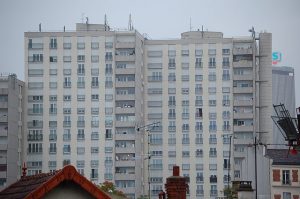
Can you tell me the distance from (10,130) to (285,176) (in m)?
74.1

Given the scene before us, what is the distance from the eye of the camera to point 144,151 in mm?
179250

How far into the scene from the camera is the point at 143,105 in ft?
594

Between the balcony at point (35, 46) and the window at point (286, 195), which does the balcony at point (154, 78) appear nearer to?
the balcony at point (35, 46)

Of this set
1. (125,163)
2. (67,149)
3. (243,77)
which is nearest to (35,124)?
(67,149)

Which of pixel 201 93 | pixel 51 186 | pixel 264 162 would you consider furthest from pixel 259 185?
pixel 201 93

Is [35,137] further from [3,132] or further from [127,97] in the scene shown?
[127,97]

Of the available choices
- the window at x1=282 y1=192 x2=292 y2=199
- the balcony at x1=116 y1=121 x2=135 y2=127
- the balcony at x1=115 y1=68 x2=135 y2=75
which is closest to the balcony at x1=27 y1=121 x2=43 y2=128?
the balcony at x1=116 y1=121 x2=135 y2=127

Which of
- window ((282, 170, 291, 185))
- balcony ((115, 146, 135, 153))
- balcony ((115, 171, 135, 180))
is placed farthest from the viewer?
balcony ((115, 146, 135, 153))

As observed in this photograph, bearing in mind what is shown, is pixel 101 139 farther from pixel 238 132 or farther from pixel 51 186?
pixel 51 186

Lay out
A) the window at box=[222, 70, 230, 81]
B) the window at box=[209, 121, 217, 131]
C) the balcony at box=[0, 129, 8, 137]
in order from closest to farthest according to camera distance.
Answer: the balcony at box=[0, 129, 8, 137] < the window at box=[209, 121, 217, 131] < the window at box=[222, 70, 230, 81]

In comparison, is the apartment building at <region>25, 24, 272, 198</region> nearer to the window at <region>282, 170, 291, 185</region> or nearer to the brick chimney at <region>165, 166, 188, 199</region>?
the window at <region>282, 170, 291, 185</region>

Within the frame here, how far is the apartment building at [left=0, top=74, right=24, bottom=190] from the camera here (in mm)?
165500

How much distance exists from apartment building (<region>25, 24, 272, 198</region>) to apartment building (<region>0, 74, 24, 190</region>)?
3.33m

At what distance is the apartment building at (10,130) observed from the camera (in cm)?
16550
